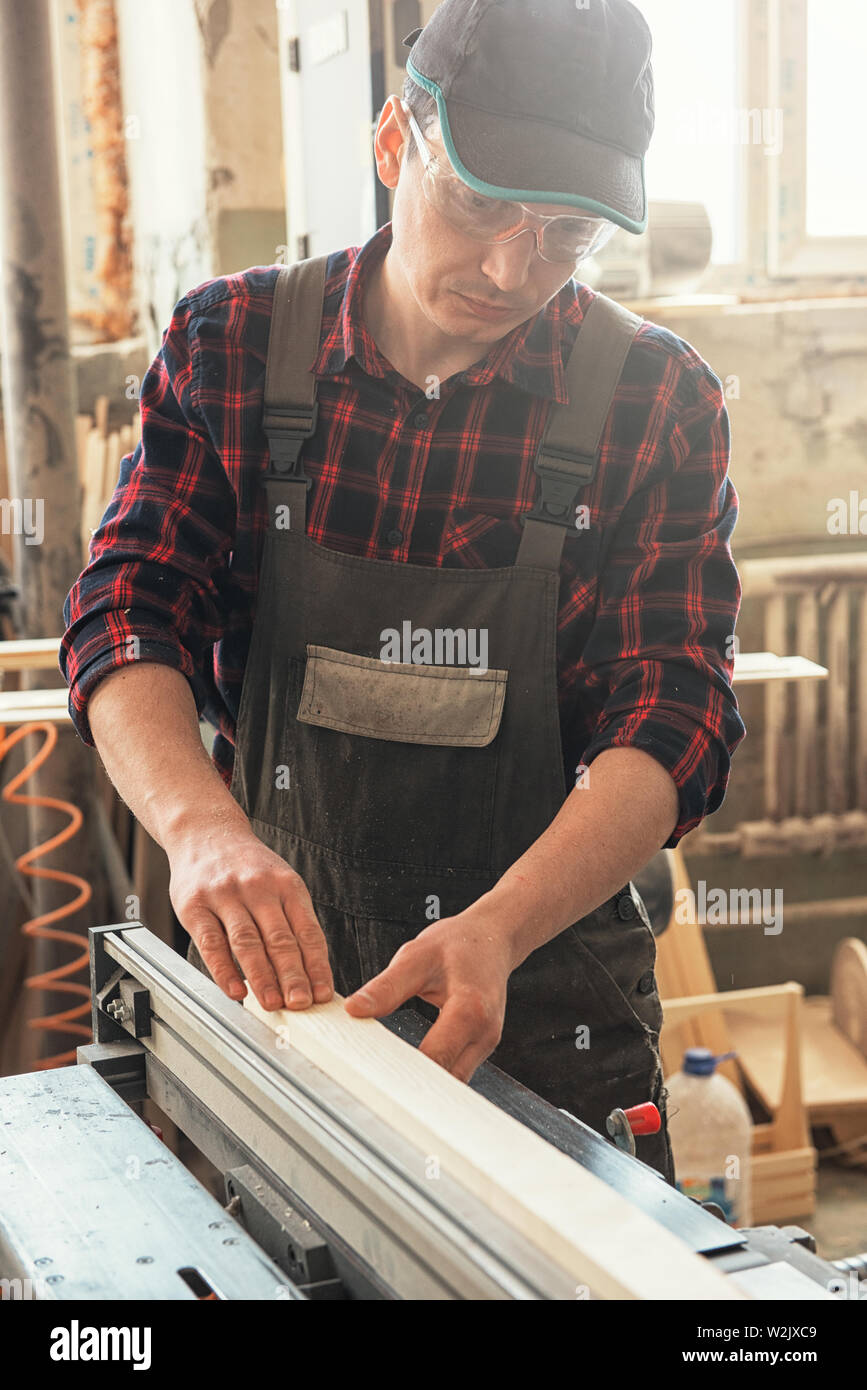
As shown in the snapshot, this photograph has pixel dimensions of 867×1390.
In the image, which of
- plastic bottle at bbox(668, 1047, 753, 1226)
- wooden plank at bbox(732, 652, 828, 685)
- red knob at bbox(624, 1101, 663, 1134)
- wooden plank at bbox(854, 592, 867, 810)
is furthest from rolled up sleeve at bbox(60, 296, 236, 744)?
wooden plank at bbox(854, 592, 867, 810)

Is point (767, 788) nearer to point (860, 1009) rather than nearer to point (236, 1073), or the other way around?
point (860, 1009)

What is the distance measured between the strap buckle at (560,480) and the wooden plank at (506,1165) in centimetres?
55

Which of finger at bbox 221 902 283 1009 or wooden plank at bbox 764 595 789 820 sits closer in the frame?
finger at bbox 221 902 283 1009

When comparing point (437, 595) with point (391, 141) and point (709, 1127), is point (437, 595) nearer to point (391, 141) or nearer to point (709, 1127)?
point (391, 141)

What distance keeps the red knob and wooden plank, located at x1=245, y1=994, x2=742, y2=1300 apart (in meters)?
0.27

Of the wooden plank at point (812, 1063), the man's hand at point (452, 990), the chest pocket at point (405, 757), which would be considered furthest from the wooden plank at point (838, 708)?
the man's hand at point (452, 990)

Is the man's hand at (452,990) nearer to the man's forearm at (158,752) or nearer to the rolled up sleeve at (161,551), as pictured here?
the man's forearm at (158,752)

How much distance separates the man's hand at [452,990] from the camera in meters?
1.11

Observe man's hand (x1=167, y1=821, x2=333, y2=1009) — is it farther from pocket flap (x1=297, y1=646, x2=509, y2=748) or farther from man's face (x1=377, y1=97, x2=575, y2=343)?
man's face (x1=377, y1=97, x2=575, y2=343)

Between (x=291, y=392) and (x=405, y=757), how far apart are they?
0.41 m

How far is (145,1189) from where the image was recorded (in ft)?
3.46

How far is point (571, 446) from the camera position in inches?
55.2

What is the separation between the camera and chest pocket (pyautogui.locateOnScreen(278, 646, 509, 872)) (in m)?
1.47
